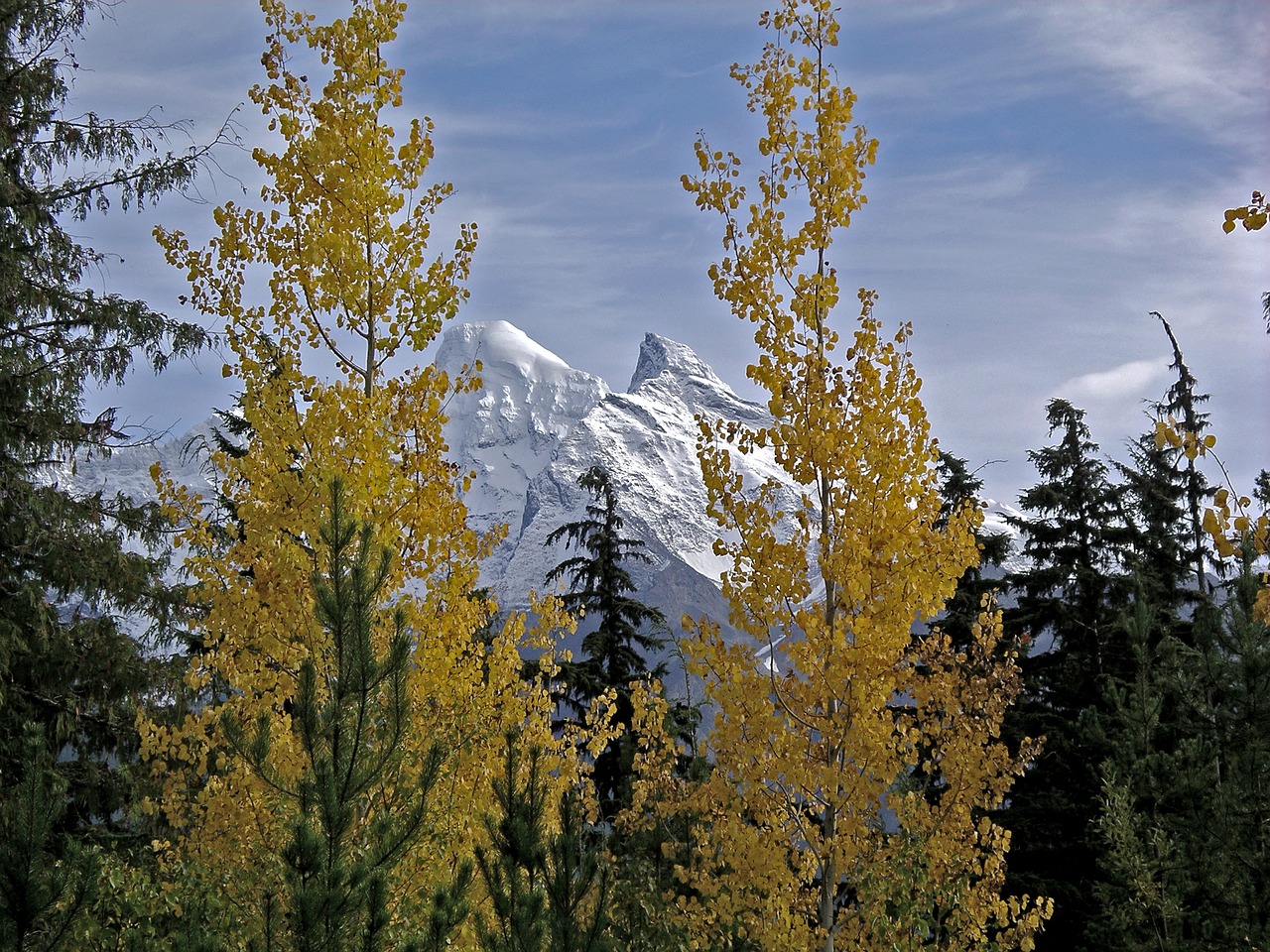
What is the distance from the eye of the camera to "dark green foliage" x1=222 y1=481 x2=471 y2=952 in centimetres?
311

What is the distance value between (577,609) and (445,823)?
378 centimetres

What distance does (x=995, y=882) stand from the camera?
7.46 m

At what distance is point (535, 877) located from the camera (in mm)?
3662

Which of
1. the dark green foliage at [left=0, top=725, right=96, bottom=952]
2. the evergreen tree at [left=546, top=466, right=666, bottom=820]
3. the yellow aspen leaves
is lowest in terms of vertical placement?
the dark green foliage at [left=0, top=725, right=96, bottom=952]

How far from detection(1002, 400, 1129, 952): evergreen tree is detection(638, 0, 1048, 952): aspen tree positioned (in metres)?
12.6

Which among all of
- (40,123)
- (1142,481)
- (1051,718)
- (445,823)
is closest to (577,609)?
(445,823)

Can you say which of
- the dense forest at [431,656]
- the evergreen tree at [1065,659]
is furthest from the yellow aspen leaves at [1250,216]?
the evergreen tree at [1065,659]

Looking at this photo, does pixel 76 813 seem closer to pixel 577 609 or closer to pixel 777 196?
pixel 577 609

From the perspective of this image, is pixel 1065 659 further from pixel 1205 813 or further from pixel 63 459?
pixel 63 459

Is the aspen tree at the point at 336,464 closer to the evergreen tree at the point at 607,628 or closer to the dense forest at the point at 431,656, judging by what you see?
the dense forest at the point at 431,656

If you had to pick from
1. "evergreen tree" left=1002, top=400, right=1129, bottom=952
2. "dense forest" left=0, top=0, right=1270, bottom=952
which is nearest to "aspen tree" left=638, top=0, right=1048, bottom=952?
"dense forest" left=0, top=0, right=1270, bottom=952

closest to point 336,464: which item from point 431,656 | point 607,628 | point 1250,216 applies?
point 431,656

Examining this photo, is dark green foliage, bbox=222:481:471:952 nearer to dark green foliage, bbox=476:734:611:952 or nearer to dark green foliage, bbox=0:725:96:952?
dark green foliage, bbox=476:734:611:952

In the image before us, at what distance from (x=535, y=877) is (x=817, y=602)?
298 centimetres
